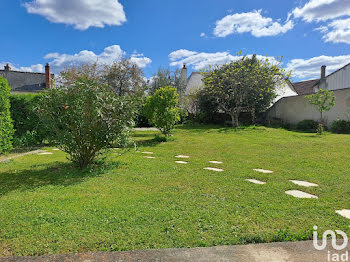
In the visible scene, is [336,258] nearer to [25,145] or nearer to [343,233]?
[343,233]

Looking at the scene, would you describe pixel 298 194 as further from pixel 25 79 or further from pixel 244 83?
pixel 25 79

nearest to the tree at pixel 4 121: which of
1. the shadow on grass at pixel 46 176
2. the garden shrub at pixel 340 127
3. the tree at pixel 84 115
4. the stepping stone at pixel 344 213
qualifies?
the shadow on grass at pixel 46 176

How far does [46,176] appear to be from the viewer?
4531 mm

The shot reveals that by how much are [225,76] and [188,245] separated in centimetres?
1640

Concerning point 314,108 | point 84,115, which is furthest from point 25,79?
point 314,108

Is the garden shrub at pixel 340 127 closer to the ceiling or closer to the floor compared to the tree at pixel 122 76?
closer to the floor

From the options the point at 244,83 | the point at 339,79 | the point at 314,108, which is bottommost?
the point at 314,108

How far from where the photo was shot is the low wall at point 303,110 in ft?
47.0

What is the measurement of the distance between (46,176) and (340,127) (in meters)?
15.7

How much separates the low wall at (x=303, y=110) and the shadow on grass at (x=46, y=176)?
586 inches

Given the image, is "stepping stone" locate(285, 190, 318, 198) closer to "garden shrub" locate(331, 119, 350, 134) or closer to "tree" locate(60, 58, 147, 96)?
"garden shrub" locate(331, 119, 350, 134)

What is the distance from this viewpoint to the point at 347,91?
1415 centimetres

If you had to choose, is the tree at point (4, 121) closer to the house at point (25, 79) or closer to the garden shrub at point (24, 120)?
the garden shrub at point (24, 120)

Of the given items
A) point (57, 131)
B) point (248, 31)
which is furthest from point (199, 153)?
point (248, 31)
